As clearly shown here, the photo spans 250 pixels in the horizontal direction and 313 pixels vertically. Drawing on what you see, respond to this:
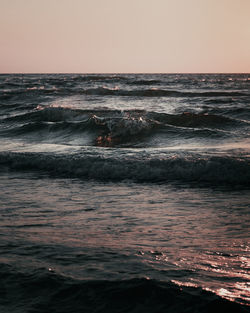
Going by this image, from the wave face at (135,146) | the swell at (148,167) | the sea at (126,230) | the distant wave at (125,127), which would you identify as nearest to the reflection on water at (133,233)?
the sea at (126,230)

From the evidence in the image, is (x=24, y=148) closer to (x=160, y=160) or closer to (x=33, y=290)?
(x=160, y=160)

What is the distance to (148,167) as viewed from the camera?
540 centimetres

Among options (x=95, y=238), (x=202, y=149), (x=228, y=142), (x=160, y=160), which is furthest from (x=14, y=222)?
(x=228, y=142)

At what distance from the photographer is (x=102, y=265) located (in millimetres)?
2363

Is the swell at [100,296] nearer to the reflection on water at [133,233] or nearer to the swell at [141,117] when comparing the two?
the reflection on water at [133,233]

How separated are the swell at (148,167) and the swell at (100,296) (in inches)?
113

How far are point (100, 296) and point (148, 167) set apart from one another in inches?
137

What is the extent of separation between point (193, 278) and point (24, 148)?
5.92m

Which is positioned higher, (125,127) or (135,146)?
(125,127)

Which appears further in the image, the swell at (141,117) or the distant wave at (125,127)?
the swell at (141,117)

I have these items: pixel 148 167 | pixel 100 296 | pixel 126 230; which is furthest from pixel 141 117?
pixel 100 296

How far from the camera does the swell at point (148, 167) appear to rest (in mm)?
5023

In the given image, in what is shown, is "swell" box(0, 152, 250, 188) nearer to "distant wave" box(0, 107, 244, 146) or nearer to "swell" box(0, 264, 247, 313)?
"distant wave" box(0, 107, 244, 146)

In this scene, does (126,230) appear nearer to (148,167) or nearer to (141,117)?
(148,167)
